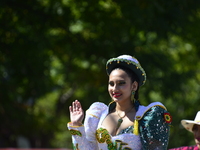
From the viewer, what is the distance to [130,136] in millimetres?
4363

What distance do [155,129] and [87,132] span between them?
0.68m

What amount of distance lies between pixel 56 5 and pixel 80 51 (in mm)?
1190

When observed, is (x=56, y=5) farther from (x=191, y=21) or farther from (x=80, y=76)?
(x=80, y=76)

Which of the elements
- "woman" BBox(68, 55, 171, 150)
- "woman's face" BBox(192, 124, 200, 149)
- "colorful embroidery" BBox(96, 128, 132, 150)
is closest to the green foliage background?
"woman's face" BBox(192, 124, 200, 149)

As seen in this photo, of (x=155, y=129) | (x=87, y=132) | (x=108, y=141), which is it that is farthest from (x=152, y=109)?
(x=87, y=132)

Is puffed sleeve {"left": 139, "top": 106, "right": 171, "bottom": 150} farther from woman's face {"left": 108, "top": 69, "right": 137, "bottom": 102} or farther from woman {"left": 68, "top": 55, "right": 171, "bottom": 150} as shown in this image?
woman's face {"left": 108, "top": 69, "right": 137, "bottom": 102}

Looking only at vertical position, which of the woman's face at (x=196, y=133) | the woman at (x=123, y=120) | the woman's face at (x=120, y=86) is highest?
the woman's face at (x=120, y=86)

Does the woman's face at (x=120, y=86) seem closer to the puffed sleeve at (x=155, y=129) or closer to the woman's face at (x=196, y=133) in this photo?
the puffed sleeve at (x=155, y=129)

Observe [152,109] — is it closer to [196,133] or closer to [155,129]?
[155,129]

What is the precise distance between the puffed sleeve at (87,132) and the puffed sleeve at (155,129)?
1.59 ft

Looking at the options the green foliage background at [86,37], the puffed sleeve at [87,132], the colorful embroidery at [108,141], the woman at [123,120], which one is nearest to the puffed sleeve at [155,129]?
the woman at [123,120]

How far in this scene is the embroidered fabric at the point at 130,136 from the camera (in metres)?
4.29

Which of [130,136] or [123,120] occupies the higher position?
[123,120]

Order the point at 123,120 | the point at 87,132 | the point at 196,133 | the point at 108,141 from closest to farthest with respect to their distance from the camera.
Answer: the point at 108,141 < the point at 123,120 < the point at 87,132 < the point at 196,133
